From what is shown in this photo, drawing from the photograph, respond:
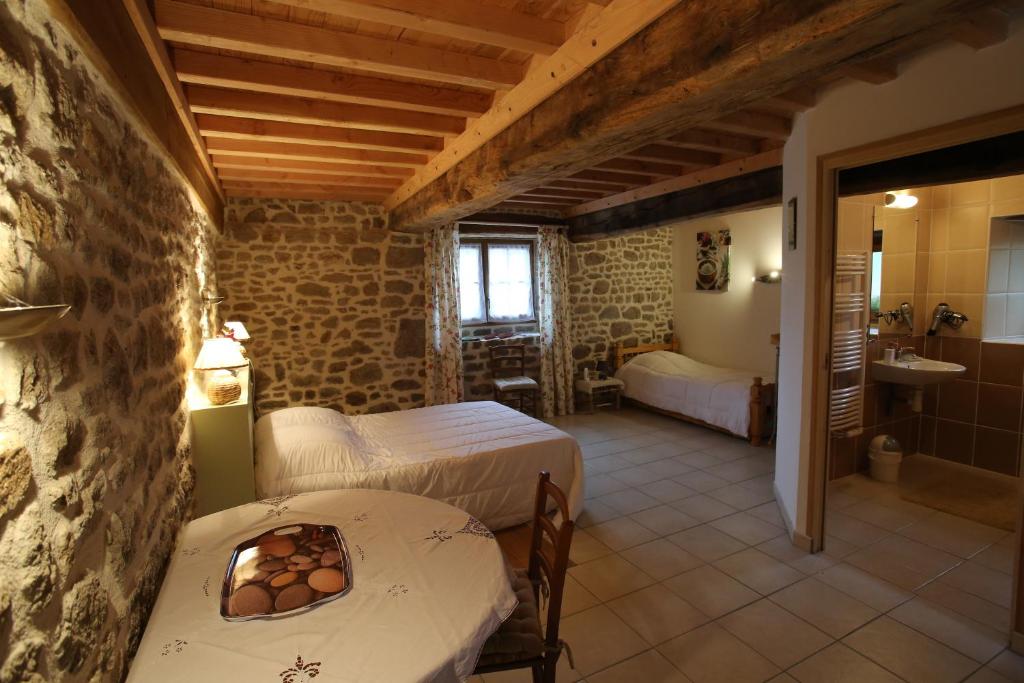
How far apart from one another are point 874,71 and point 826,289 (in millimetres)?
1035

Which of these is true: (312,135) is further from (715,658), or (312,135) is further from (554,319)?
(554,319)

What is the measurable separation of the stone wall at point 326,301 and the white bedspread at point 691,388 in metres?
2.70

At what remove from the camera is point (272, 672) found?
1085 mm

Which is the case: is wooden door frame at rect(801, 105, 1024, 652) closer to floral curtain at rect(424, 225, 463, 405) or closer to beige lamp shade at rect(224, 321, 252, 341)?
floral curtain at rect(424, 225, 463, 405)

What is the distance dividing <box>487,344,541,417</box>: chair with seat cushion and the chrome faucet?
357 cm

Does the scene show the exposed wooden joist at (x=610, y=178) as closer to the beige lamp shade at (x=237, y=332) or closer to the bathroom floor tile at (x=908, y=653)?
the beige lamp shade at (x=237, y=332)

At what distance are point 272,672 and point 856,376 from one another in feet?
13.3

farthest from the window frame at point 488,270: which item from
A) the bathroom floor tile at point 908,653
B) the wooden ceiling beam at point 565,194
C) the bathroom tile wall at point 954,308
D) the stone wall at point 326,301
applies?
the bathroom floor tile at point 908,653

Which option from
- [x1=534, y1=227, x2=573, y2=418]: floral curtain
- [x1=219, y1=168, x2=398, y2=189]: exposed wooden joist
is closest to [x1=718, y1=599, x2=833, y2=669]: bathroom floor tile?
[x1=219, y1=168, x2=398, y2=189]: exposed wooden joist

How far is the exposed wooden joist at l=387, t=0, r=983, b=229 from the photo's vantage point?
1.11m

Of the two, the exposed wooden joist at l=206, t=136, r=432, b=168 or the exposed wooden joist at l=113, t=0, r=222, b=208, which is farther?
the exposed wooden joist at l=206, t=136, r=432, b=168

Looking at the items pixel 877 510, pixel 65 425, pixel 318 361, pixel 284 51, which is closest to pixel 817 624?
pixel 877 510

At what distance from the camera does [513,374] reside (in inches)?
239

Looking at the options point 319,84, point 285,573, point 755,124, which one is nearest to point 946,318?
point 755,124
